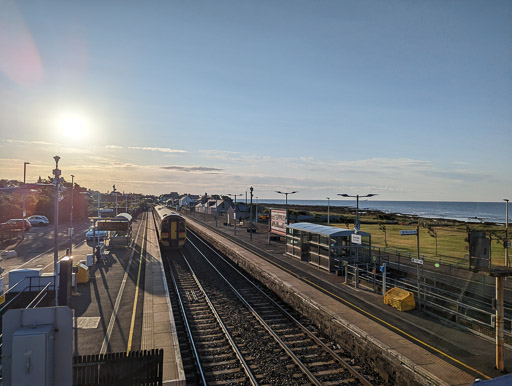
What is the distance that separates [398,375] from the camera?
999cm

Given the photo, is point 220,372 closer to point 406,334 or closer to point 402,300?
point 406,334

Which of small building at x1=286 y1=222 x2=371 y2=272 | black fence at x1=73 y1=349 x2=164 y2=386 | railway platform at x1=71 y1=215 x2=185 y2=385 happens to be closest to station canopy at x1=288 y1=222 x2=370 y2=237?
small building at x1=286 y1=222 x2=371 y2=272

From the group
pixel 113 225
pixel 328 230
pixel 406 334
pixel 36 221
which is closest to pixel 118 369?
pixel 406 334

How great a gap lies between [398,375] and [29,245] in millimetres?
35683

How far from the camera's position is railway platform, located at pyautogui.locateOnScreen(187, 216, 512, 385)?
9.63m

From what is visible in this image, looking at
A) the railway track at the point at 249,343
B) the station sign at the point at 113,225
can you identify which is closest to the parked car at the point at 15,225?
the station sign at the point at 113,225

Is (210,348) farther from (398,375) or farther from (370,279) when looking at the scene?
(370,279)

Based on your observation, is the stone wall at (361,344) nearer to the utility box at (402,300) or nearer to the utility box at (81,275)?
the utility box at (402,300)

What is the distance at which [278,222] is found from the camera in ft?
119

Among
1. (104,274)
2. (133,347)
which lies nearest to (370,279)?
(133,347)

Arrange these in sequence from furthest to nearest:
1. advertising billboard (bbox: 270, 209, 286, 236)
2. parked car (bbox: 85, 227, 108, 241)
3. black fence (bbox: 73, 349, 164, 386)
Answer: advertising billboard (bbox: 270, 209, 286, 236), parked car (bbox: 85, 227, 108, 241), black fence (bbox: 73, 349, 164, 386)

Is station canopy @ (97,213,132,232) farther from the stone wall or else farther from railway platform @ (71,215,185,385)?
the stone wall

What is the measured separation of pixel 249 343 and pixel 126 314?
540 centimetres

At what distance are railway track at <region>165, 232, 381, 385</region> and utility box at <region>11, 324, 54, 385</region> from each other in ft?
19.2
